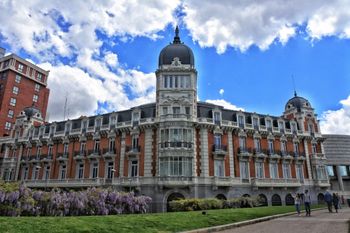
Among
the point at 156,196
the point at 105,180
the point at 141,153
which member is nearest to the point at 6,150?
the point at 105,180

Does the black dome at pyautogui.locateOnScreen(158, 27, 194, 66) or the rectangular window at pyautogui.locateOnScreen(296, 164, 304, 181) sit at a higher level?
the black dome at pyautogui.locateOnScreen(158, 27, 194, 66)

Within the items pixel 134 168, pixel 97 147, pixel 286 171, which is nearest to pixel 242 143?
pixel 286 171

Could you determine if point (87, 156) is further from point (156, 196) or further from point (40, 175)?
point (156, 196)

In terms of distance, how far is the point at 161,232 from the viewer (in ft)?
40.7

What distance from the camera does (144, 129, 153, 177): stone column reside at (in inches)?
1368

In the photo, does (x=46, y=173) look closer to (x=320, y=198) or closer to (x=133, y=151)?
(x=133, y=151)

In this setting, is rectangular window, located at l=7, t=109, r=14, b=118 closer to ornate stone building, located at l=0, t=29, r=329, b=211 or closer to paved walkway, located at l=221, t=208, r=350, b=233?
ornate stone building, located at l=0, t=29, r=329, b=211

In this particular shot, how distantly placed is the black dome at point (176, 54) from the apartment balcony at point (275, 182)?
1857 cm

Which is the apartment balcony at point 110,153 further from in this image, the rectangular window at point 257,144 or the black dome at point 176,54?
the rectangular window at point 257,144

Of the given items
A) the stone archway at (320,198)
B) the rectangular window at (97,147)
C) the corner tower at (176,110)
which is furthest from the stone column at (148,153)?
the stone archway at (320,198)

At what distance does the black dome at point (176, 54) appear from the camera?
39284 mm

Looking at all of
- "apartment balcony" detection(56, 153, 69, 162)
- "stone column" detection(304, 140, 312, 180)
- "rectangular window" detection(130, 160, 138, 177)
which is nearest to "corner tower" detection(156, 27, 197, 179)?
"rectangular window" detection(130, 160, 138, 177)

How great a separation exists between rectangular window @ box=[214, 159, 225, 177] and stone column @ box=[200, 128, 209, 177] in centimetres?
166

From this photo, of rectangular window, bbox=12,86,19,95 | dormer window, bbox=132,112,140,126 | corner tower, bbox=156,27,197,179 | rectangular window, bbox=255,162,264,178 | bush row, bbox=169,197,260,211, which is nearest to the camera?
bush row, bbox=169,197,260,211
